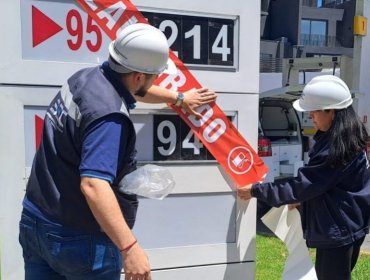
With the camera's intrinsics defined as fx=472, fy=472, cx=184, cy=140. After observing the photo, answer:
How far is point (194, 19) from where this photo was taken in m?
2.52

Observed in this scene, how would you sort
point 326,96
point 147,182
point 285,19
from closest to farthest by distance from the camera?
point 147,182 < point 326,96 < point 285,19

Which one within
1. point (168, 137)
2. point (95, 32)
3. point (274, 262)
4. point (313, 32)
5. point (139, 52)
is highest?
point (313, 32)

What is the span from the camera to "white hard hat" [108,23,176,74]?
180cm

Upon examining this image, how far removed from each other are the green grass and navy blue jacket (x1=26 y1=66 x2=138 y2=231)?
8.16ft

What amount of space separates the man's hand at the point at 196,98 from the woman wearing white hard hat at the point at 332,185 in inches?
21.0

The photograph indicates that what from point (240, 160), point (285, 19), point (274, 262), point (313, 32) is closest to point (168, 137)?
point (240, 160)

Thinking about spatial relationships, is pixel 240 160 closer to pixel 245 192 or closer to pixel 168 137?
pixel 245 192

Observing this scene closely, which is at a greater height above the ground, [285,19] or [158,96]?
[285,19]

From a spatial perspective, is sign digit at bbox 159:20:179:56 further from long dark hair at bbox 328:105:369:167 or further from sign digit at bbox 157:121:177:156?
long dark hair at bbox 328:105:369:167

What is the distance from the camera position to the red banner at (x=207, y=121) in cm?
238

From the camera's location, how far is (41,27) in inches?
90.7

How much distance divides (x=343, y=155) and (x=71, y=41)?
1528 mm

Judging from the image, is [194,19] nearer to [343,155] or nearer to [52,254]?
[343,155]

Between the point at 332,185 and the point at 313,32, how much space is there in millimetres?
38941
